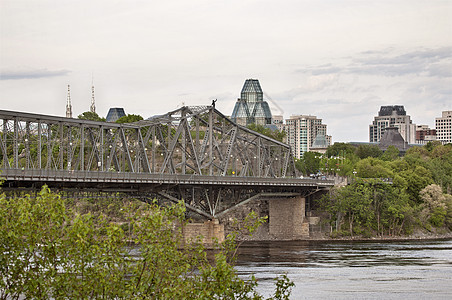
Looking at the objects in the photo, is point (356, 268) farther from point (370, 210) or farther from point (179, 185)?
point (370, 210)

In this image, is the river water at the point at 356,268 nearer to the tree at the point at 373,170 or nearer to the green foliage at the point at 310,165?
the tree at the point at 373,170

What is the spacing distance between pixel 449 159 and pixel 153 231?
156 m

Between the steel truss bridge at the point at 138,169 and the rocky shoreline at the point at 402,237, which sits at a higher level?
the steel truss bridge at the point at 138,169

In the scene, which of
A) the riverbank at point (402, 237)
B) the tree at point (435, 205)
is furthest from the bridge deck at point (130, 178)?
the tree at point (435, 205)

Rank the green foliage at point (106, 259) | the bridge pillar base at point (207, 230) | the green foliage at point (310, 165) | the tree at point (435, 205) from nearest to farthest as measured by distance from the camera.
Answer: the green foliage at point (106, 259), the bridge pillar base at point (207, 230), the tree at point (435, 205), the green foliage at point (310, 165)

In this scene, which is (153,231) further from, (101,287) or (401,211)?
(401,211)

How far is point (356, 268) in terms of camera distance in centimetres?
8538

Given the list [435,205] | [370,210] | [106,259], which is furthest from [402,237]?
[106,259]

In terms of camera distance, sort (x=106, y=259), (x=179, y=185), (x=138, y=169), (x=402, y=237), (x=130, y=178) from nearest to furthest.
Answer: (x=106, y=259), (x=130, y=178), (x=179, y=185), (x=138, y=169), (x=402, y=237)

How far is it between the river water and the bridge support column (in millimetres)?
9670

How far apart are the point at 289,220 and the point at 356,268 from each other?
4837 cm

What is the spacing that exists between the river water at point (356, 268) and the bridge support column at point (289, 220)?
967cm

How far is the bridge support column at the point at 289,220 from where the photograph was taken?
132625mm

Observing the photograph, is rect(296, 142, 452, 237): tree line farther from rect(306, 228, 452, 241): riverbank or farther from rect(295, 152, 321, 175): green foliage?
rect(295, 152, 321, 175): green foliage
